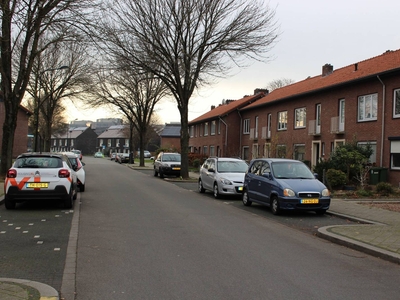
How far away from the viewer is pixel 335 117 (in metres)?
26.9

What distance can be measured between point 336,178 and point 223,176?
6034 mm

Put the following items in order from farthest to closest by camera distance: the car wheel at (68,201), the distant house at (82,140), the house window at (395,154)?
the distant house at (82,140)
the house window at (395,154)
the car wheel at (68,201)

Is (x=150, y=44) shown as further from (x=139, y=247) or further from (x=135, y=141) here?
(x=135, y=141)

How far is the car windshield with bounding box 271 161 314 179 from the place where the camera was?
12922 mm

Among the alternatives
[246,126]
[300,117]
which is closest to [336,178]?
[300,117]

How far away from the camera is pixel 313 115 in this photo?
2984 centimetres

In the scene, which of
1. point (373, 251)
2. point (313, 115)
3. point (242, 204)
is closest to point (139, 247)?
point (373, 251)

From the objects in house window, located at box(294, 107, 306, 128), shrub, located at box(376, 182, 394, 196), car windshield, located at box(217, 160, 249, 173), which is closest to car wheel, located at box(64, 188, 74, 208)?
car windshield, located at box(217, 160, 249, 173)

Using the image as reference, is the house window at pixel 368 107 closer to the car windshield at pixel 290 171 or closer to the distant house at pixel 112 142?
the car windshield at pixel 290 171

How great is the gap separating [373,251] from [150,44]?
1905 cm

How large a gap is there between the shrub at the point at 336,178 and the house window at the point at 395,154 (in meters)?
3.81

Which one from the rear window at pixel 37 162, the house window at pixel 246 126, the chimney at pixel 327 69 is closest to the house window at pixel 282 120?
the chimney at pixel 327 69

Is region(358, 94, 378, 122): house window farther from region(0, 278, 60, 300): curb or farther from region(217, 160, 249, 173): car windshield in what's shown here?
region(0, 278, 60, 300): curb

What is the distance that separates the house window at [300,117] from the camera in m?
31.4
